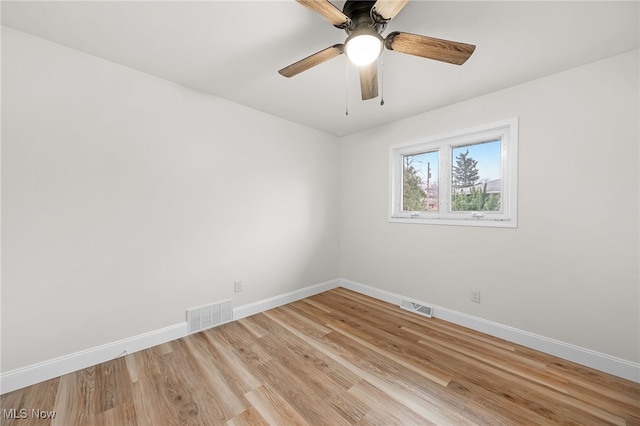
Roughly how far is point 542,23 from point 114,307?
11.9 ft

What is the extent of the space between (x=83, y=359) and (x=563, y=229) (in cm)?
394

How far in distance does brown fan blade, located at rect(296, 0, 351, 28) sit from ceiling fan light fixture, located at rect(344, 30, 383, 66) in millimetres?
80

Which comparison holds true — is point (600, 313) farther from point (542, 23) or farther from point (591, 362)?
point (542, 23)

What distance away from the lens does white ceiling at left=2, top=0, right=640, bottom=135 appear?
1425 millimetres

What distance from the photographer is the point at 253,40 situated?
1689 mm

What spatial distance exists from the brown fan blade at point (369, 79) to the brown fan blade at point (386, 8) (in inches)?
9.8

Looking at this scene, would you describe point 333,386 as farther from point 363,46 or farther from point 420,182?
point 420,182

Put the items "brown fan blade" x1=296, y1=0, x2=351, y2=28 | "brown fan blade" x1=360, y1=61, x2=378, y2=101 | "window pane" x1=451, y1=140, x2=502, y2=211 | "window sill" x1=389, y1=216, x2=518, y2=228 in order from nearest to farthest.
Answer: "brown fan blade" x1=296, y1=0, x2=351, y2=28
"brown fan blade" x1=360, y1=61, x2=378, y2=101
"window sill" x1=389, y1=216, x2=518, y2=228
"window pane" x1=451, y1=140, x2=502, y2=211

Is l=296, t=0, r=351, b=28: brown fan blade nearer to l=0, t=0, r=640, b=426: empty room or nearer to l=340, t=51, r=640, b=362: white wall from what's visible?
l=0, t=0, r=640, b=426: empty room

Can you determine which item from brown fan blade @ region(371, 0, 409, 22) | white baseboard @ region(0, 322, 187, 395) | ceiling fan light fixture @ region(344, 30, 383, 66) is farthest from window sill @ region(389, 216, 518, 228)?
white baseboard @ region(0, 322, 187, 395)

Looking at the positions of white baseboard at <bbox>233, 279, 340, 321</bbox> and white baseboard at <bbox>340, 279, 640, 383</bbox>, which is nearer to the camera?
white baseboard at <bbox>340, 279, 640, 383</bbox>

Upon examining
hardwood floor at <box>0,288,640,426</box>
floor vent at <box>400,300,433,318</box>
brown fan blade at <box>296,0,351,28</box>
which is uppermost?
brown fan blade at <box>296,0,351,28</box>

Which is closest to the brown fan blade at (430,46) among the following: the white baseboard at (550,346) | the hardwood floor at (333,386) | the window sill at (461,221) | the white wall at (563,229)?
the white wall at (563,229)

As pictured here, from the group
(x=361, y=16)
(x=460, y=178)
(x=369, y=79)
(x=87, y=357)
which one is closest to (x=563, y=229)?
(x=460, y=178)
